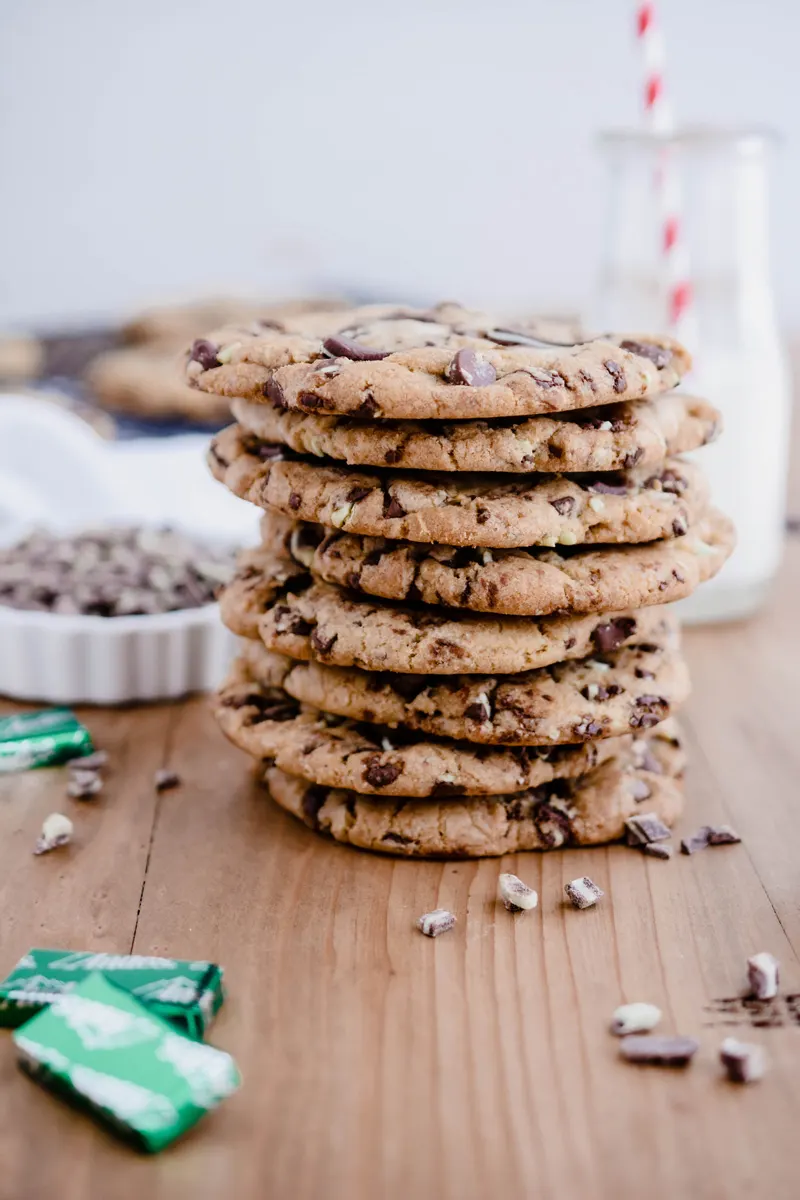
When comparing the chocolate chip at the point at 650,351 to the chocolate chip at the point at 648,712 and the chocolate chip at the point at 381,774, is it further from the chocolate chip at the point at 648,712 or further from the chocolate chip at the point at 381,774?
the chocolate chip at the point at 381,774

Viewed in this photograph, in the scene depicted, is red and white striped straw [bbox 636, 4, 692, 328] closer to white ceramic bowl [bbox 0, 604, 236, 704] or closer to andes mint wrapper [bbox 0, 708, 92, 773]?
white ceramic bowl [bbox 0, 604, 236, 704]

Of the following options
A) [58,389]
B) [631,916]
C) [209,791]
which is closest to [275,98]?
[58,389]

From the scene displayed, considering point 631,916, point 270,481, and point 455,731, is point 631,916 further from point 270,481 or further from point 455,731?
point 270,481

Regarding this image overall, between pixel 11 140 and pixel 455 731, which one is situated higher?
pixel 11 140

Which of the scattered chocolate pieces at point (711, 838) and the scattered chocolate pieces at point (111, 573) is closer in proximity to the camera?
the scattered chocolate pieces at point (711, 838)

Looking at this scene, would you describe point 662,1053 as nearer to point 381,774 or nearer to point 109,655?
point 381,774

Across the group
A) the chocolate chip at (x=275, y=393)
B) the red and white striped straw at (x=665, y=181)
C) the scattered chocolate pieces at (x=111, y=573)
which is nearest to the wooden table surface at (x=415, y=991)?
the scattered chocolate pieces at (x=111, y=573)
